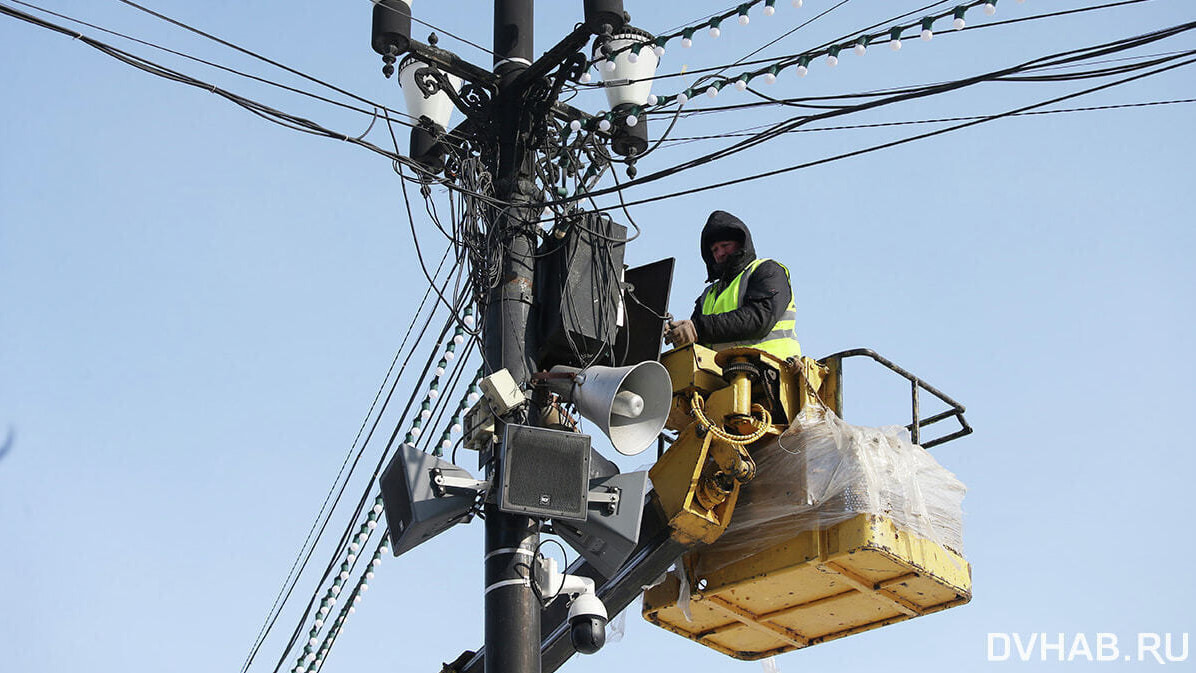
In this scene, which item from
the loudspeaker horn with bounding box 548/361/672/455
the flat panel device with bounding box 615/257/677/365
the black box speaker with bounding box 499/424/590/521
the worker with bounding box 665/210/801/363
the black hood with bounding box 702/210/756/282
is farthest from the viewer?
the black hood with bounding box 702/210/756/282

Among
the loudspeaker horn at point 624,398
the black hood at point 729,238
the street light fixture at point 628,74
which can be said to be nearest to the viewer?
the loudspeaker horn at point 624,398

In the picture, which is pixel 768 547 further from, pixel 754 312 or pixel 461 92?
pixel 461 92

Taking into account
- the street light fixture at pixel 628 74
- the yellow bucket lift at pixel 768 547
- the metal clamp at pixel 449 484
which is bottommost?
the metal clamp at pixel 449 484

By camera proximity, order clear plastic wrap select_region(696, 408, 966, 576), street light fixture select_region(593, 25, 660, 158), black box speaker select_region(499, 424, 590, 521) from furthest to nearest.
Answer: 1. street light fixture select_region(593, 25, 660, 158)
2. clear plastic wrap select_region(696, 408, 966, 576)
3. black box speaker select_region(499, 424, 590, 521)

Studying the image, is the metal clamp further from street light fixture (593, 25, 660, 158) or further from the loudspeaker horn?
street light fixture (593, 25, 660, 158)

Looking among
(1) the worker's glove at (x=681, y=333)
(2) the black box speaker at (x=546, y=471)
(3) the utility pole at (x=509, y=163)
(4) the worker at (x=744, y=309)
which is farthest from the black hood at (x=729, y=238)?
(2) the black box speaker at (x=546, y=471)

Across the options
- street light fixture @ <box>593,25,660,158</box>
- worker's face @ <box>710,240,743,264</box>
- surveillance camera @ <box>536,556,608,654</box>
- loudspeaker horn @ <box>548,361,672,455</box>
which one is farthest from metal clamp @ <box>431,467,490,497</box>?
worker's face @ <box>710,240,743,264</box>

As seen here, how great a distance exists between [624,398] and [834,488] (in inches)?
58.7

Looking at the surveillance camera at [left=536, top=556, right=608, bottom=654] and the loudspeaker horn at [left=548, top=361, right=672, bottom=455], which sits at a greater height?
the loudspeaker horn at [left=548, top=361, right=672, bottom=455]

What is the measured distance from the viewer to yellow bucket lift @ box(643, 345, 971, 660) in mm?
8844

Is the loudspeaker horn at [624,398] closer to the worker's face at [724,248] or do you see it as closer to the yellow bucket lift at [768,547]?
the yellow bucket lift at [768,547]

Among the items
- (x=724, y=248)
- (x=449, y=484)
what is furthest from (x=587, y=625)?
(x=724, y=248)

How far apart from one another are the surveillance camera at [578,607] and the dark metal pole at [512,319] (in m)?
0.10

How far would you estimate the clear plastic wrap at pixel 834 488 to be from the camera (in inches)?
347
